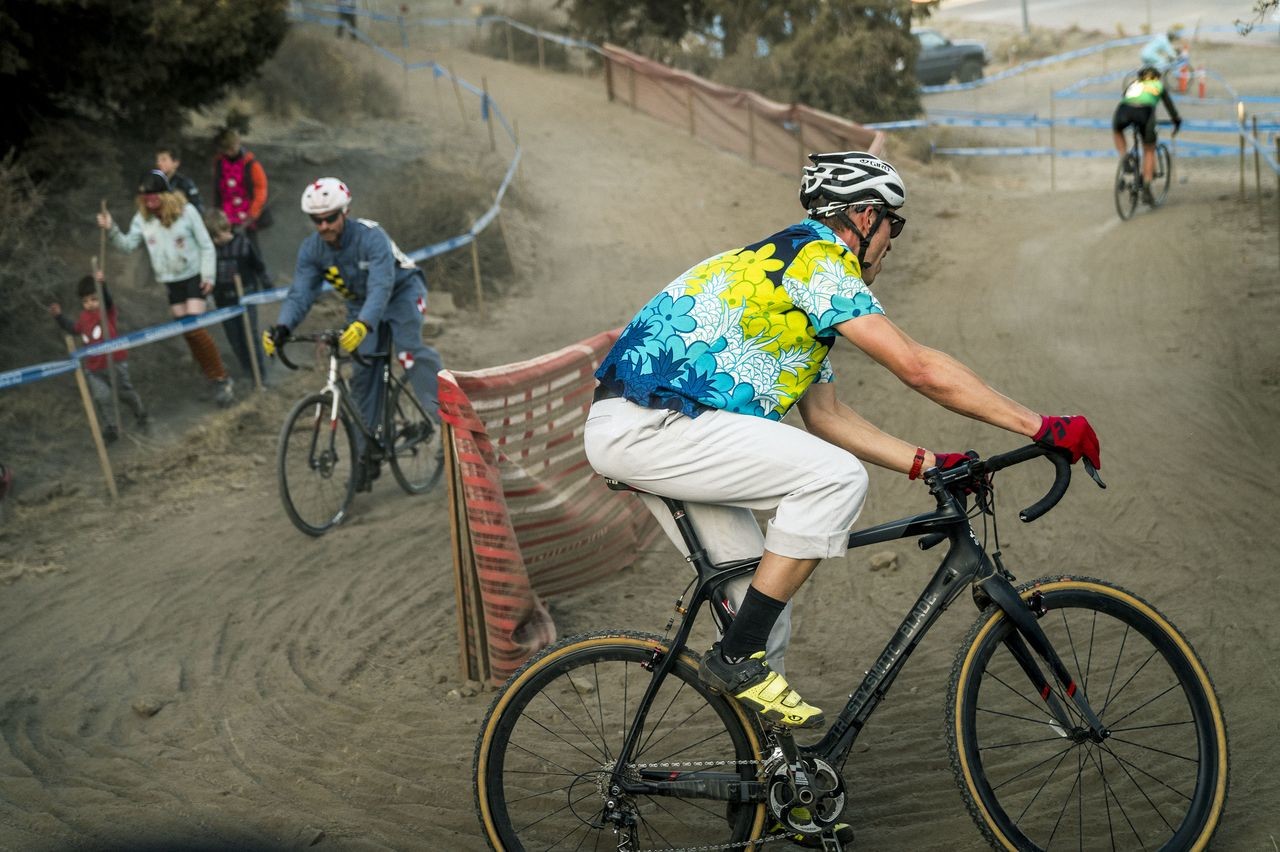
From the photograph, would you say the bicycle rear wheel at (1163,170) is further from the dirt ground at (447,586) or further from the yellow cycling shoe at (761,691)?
the yellow cycling shoe at (761,691)

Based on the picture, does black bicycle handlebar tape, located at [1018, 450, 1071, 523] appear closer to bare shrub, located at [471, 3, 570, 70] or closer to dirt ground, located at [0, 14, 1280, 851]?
dirt ground, located at [0, 14, 1280, 851]

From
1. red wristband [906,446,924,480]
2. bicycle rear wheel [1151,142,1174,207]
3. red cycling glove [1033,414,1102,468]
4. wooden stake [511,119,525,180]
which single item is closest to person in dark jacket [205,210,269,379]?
wooden stake [511,119,525,180]

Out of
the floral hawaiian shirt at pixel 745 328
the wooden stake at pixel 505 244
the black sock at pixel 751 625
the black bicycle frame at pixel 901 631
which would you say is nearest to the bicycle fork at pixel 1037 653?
the black bicycle frame at pixel 901 631

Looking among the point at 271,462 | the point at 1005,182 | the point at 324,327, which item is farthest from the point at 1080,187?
the point at 271,462

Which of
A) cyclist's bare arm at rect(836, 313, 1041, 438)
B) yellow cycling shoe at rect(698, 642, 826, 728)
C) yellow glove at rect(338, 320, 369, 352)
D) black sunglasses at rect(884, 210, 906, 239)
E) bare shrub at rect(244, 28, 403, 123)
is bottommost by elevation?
yellow cycling shoe at rect(698, 642, 826, 728)

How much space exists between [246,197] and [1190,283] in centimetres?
945

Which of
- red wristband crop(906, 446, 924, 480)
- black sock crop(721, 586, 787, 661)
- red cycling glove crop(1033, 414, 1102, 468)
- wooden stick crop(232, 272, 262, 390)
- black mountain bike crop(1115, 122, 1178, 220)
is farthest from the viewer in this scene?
black mountain bike crop(1115, 122, 1178, 220)

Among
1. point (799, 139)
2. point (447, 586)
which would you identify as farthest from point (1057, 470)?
point (799, 139)

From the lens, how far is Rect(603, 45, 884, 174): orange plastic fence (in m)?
19.5

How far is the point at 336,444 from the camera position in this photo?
823 centimetres

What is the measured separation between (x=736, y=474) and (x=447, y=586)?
383 cm

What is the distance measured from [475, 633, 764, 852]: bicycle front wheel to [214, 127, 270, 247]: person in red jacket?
877cm

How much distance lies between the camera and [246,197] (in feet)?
41.5

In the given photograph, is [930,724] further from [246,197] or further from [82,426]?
[246,197]
